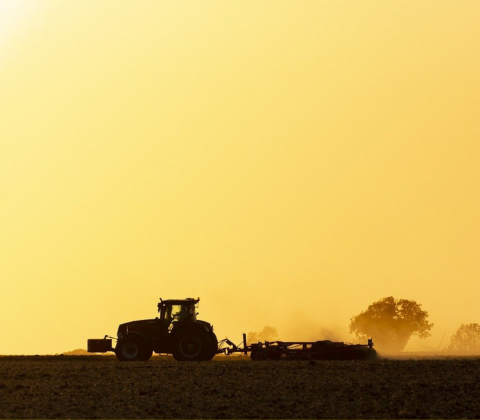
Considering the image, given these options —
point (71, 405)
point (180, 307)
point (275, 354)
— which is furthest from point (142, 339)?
point (71, 405)

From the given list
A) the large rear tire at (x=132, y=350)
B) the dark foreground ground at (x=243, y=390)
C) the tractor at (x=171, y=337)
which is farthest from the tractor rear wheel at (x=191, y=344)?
the dark foreground ground at (x=243, y=390)

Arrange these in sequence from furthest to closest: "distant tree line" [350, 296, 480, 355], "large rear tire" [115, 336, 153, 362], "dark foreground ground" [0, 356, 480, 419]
Answer: 1. "distant tree line" [350, 296, 480, 355]
2. "large rear tire" [115, 336, 153, 362]
3. "dark foreground ground" [0, 356, 480, 419]

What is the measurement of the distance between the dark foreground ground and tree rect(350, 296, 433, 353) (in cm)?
9251

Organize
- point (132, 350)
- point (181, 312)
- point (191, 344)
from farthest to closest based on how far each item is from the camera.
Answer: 1. point (132, 350)
2. point (181, 312)
3. point (191, 344)

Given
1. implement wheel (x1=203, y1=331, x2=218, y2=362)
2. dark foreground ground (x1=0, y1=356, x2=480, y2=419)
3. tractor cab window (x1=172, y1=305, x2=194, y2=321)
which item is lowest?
dark foreground ground (x1=0, y1=356, x2=480, y2=419)

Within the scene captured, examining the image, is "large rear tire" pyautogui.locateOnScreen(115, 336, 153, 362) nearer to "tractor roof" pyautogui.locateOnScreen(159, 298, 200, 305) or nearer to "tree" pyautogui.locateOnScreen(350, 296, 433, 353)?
"tractor roof" pyautogui.locateOnScreen(159, 298, 200, 305)

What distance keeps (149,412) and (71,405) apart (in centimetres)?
338

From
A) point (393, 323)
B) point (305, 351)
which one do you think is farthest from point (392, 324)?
point (305, 351)

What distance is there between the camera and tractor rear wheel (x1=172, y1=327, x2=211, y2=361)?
53156mm

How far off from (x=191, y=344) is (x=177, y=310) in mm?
2207

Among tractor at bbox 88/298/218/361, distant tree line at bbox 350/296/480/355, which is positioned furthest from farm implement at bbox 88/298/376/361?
distant tree line at bbox 350/296/480/355

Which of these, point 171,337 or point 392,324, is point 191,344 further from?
point 392,324

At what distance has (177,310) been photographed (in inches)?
2142

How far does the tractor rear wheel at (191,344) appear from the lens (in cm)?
5316
